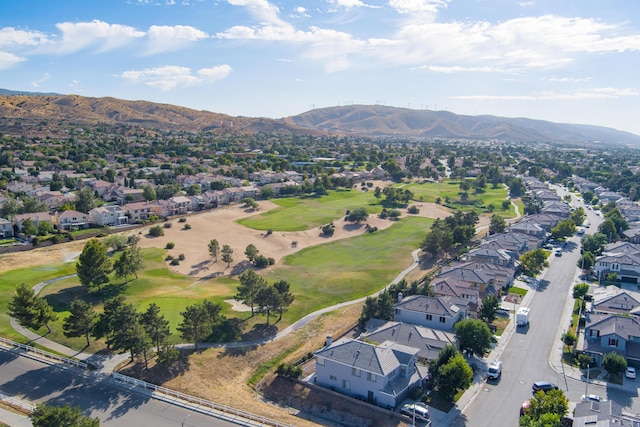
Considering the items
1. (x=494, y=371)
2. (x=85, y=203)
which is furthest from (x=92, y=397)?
(x=85, y=203)

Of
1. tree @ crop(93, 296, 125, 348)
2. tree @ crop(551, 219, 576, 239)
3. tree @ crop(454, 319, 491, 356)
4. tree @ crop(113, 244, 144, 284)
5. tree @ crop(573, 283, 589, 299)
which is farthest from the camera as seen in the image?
tree @ crop(551, 219, 576, 239)

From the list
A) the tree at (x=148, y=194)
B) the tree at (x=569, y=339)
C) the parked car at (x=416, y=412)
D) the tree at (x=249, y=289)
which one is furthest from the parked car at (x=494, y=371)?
the tree at (x=148, y=194)

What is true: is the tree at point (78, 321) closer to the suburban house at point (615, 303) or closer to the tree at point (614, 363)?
the tree at point (614, 363)

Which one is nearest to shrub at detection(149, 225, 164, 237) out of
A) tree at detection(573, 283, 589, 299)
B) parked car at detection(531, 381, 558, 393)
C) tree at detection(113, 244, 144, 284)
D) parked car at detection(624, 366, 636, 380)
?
tree at detection(113, 244, 144, 284)

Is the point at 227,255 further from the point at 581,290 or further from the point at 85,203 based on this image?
the point at 581,290

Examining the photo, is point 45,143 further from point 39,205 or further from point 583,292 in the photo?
Result: point 583,292

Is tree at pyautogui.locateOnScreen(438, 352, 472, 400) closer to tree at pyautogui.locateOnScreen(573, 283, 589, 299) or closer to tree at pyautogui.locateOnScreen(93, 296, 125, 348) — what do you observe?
tree at pyautogui.locateOnScreen(93, 296, 125, 348)
